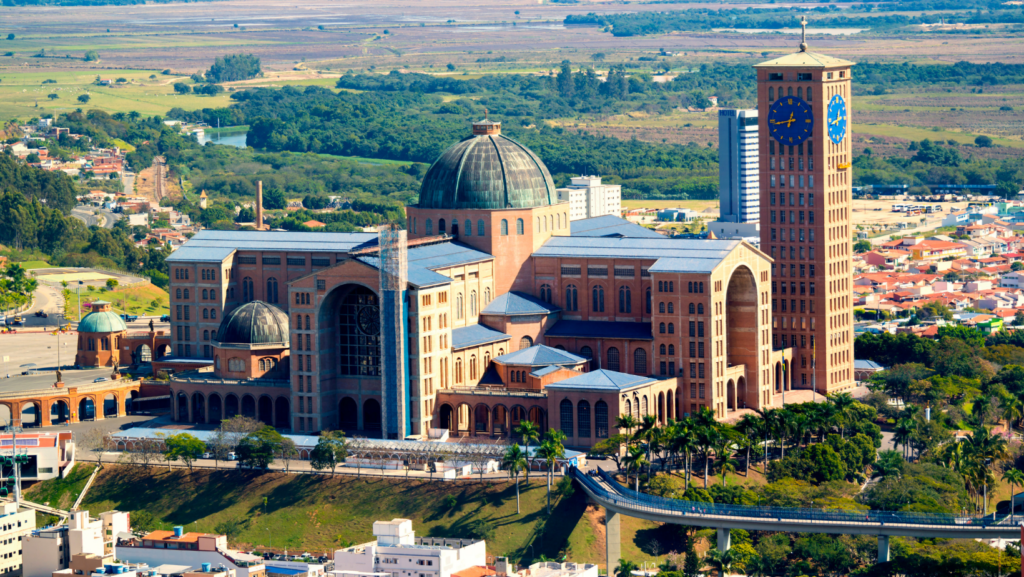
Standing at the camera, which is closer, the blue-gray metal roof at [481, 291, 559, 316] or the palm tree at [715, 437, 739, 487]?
the palm tree at [715, 437, 739, 487]

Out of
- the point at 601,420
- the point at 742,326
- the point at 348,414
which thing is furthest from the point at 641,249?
the point at 348,414

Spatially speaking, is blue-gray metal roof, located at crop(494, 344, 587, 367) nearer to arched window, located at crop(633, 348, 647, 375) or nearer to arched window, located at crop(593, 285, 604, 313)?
arched window, located at crop(633, 348, 647, 375)

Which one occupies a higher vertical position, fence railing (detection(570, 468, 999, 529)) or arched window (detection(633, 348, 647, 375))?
arched window (detection(633, 348, 647, 375))

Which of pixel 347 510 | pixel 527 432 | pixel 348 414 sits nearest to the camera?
pixel 347 510

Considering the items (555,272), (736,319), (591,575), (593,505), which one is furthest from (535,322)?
(591,575)

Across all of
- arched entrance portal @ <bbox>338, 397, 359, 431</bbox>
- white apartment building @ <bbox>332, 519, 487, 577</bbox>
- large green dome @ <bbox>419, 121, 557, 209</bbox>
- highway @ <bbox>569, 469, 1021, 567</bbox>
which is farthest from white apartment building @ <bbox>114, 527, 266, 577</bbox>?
large green dome @ <bbox>419, 121, 557, 209</bbox>

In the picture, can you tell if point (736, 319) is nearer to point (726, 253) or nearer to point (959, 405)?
point (726, 253)

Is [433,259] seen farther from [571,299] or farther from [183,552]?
[183,552]
